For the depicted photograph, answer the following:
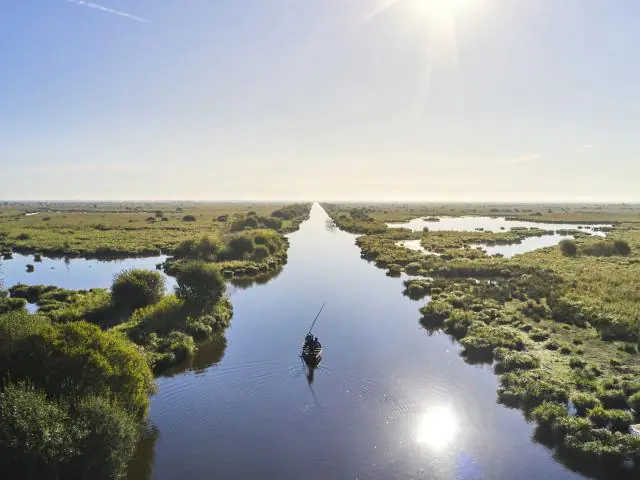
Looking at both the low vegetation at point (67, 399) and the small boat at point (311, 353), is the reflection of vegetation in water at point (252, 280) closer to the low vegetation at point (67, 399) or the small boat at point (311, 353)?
the small boat at point (311, 353)

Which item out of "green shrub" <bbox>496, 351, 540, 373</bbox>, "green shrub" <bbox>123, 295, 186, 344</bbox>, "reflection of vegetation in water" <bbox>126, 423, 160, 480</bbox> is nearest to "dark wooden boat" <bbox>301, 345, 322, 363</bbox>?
"reflection of vegetation in water" <bbox>126, 423, 160, 480</bbox>

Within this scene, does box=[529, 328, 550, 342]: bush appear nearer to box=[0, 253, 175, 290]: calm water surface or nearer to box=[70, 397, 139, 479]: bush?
box=[70, 397, 139, 479]: bush

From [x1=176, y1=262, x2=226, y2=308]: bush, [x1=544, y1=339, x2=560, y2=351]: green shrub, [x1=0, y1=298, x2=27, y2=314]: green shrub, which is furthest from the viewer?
[x1=176, y1=262, x2=226, y2=308]: bush

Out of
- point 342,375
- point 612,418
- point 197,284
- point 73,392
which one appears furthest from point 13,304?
point 612,418

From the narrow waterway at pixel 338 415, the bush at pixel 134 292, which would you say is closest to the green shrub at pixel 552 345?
the narrow waterway at pixel 338 415

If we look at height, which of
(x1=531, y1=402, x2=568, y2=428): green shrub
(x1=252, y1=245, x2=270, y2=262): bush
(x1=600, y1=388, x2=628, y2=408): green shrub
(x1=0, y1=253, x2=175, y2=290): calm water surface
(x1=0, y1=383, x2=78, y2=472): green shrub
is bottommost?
(x1=0, y1=253, x2=175, y2=290): calm water surface

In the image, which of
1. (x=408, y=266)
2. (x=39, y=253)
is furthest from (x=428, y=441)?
(x=39, y=253)
